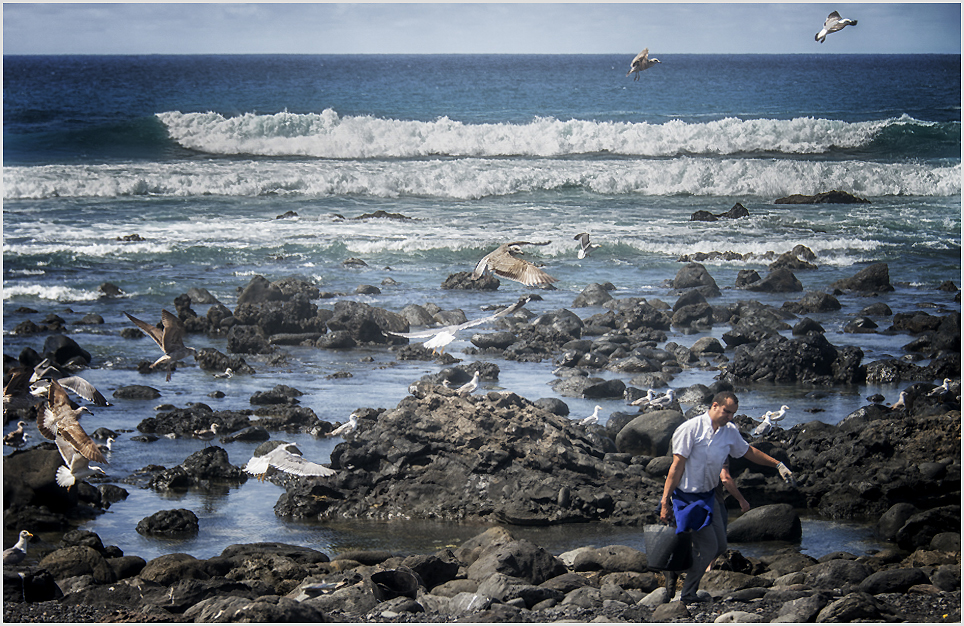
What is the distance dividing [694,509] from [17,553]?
4.37 metres

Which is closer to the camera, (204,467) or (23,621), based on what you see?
(23,621)

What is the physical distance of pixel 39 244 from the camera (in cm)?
1344

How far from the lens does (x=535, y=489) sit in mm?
6914

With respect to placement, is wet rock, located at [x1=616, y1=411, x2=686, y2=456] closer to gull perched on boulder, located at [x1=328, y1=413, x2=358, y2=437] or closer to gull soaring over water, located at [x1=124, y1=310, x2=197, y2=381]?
gull perched on boulder, located at [x1=328, y1=413, x2=358, y2=437]

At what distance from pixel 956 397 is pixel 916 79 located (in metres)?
6.22

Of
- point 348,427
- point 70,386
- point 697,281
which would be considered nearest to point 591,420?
point 348,427

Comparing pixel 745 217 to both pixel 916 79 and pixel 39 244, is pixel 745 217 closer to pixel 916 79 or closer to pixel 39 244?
pixel 916 79

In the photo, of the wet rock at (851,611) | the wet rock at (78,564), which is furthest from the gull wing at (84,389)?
the wet rock at (851,611)

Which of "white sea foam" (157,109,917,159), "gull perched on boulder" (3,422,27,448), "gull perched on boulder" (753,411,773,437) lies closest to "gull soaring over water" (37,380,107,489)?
"gull perched on boulder" (3,422,27,448)

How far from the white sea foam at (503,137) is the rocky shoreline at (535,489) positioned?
362 centimetres

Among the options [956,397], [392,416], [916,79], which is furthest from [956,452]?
[916,79]

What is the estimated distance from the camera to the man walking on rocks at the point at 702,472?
14.8 feet

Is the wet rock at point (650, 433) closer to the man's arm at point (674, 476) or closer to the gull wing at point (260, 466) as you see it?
the gull wing at point (260, 466)

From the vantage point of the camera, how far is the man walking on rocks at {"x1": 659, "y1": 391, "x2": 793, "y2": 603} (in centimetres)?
450
